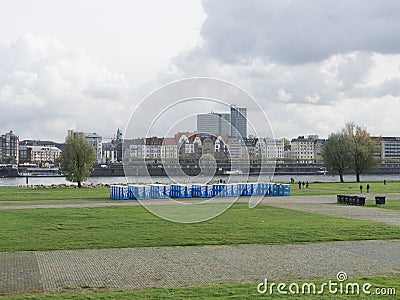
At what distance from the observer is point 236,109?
989 inches

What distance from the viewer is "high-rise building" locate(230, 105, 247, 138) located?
24934mm

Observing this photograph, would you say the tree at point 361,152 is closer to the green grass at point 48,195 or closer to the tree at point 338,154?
the tree at point 338,154

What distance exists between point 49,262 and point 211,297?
7.24 meters

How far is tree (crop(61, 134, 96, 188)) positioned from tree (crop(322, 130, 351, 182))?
→ 49496 millimetres

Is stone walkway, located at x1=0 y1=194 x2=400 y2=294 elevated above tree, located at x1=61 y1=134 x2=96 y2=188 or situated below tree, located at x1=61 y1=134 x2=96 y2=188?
below

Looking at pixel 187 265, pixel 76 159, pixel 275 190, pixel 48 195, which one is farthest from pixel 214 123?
pixel 76 159

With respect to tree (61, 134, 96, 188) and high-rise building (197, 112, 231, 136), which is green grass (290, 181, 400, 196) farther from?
high-rise building (197, 112, 231, 136)

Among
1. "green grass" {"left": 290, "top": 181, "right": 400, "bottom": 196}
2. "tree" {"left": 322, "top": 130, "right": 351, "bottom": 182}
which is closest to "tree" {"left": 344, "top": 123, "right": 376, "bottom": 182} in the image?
"tree" {"left": 322, "top": 130, "right": 351, "bottom": 182}

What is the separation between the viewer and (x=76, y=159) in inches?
3049

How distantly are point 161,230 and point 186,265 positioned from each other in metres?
8.79

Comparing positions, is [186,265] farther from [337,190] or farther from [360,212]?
[337,190]

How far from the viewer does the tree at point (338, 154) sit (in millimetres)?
103625

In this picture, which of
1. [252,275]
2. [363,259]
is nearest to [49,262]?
[252,275]

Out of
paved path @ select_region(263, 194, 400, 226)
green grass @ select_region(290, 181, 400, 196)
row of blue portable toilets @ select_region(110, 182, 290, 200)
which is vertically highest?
row of blue portable toilets @ select_region(110, 182, 290, 200)
